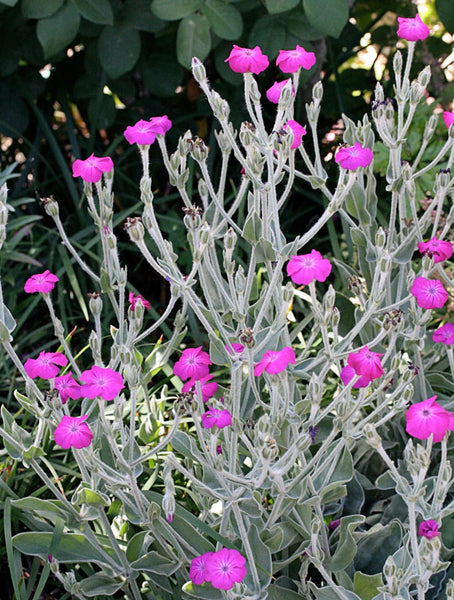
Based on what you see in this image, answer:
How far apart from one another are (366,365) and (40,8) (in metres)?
1.46

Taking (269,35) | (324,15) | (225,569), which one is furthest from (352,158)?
(269,35)

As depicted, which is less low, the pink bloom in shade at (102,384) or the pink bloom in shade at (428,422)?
the pink bloom in shade at (102,384)

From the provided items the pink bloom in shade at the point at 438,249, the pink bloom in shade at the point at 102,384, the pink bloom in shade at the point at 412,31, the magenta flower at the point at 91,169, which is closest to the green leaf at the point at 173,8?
the pink bloom in shade at the point at 412,31

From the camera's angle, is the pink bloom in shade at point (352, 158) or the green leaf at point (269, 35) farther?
the green leaf at point (269, 35)

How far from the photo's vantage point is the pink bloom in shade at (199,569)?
1.19 metres

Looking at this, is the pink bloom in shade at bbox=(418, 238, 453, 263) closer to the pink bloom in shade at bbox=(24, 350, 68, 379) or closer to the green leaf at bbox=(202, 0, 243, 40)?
the pink bloom in shade at bbox=(24, 350, 68, 379)

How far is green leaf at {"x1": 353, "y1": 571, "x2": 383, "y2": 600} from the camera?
121cm

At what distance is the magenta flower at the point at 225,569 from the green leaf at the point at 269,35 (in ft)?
4.68

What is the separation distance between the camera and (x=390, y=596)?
1.08 meters

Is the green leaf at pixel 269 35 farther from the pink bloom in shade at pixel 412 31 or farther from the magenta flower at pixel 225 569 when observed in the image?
the magenta flower at pixel 225 569

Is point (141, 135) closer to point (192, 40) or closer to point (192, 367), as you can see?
point (192, 367)

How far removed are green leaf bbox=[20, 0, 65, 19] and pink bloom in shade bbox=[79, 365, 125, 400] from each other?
4.19ft

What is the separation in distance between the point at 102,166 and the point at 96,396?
15.0 inches

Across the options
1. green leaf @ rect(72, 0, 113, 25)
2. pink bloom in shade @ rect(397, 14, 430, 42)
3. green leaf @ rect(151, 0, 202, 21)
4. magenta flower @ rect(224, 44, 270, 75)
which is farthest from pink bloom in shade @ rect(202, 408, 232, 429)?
green leaf @ rect(72, 0, 113, 25)
